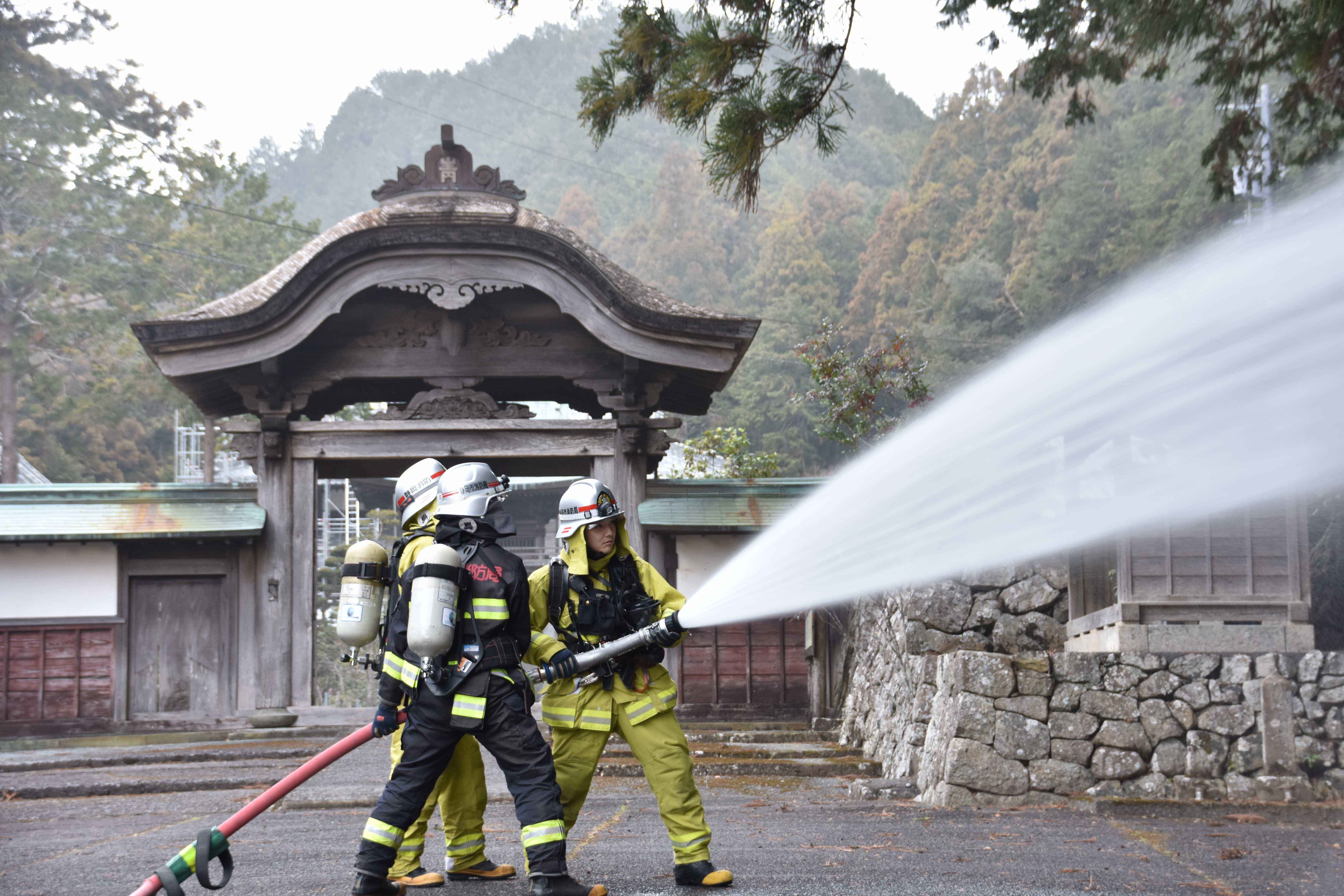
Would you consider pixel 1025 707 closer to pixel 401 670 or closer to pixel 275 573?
pixel 401 670

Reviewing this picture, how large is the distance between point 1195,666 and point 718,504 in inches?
245

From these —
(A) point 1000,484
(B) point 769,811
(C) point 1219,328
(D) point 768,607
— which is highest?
(C) point 1219,328

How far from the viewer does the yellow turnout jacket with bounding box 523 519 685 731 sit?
580 centimetres

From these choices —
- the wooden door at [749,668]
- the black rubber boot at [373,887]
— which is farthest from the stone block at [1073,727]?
the wooden door at [749,668]

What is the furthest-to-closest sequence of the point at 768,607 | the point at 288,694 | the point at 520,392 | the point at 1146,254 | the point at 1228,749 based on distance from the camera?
1. the point at 1146,254
2. the point at 520,392
3. the point at 288,694
4. the point at 1228,749
5. the point at 768,607

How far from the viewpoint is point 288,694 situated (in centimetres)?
1262

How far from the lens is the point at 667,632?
Answer: 18.5 ft

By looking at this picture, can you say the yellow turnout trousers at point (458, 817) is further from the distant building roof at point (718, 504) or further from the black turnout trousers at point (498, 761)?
the distant building roof at point (718, 504)

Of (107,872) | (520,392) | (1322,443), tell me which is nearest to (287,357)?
Answer: (520,392)

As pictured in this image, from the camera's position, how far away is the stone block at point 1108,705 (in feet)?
27.8

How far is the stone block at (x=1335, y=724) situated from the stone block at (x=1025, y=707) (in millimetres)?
2074

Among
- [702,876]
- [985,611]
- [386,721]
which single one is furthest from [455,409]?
[702,876]

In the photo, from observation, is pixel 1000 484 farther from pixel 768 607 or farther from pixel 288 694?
pixel 288 694

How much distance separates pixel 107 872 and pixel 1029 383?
6027 mm
